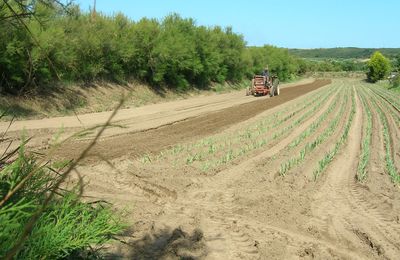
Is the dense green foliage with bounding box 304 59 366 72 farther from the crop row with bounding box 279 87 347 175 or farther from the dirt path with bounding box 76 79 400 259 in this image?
the dirt path with bounding box 76 79 400 259

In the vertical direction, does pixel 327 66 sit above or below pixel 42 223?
below

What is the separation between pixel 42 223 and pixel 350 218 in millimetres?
6189

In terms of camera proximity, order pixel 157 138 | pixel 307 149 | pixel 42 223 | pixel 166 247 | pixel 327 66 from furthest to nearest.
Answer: pixel 327 66
pixel 157 138
pixel 307 149
pixel 166 247
pixel 42 223

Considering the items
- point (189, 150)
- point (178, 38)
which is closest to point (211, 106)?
point (178, 38)

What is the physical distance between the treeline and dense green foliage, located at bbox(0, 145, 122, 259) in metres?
9.36

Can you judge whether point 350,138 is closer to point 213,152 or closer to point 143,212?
point 213,152

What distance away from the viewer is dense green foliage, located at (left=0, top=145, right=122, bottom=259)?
2637 millimetres

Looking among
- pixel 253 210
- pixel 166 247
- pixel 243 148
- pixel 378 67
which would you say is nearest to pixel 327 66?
pixel 378 67

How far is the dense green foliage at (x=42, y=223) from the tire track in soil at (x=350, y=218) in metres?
4.48

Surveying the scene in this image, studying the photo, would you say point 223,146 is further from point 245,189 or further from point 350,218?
point 350,218

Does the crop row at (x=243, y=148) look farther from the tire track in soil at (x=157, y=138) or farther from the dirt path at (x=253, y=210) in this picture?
the tire track in soil at (x=157, y=138)

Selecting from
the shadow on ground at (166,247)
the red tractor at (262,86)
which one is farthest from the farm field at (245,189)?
the red tractor at (262,86)

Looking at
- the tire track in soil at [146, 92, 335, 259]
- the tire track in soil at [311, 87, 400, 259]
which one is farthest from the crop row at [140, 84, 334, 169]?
the tire track in soil at [311, 87, 400, 259]

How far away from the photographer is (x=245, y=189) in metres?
9.21
